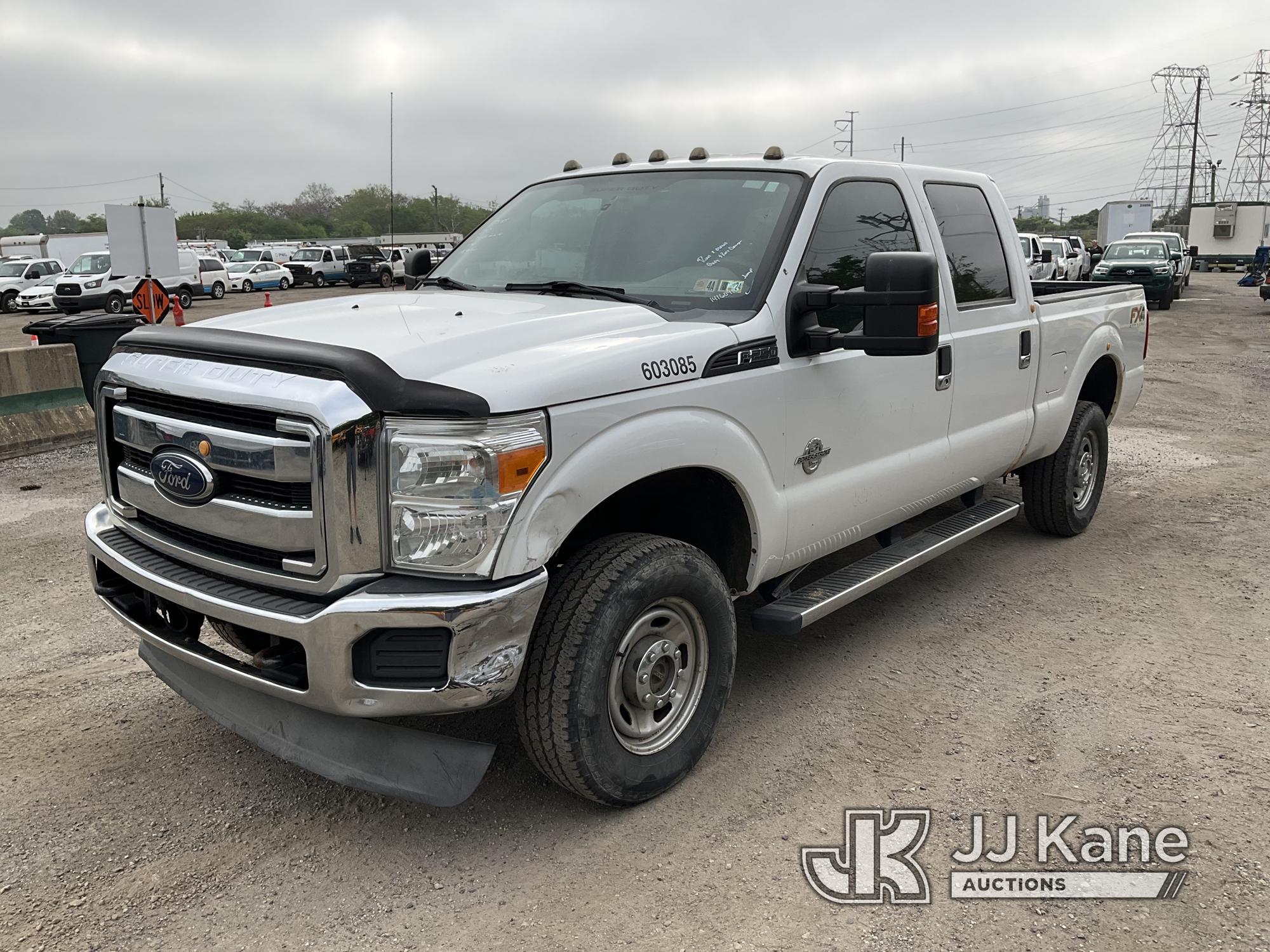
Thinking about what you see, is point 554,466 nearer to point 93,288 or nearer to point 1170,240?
A: point 93,288

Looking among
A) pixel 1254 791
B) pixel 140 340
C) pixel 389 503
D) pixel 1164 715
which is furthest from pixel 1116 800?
pixel 140 340

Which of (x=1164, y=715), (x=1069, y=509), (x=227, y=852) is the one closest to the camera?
(x=227, y=852)

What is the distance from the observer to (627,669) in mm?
3168

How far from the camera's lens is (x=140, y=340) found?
3.33 m

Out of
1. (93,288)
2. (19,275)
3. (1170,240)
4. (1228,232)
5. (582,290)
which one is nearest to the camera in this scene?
(582,290)

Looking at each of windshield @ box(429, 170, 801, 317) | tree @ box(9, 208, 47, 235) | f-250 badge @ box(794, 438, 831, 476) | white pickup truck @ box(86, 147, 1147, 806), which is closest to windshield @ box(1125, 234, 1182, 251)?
white pickup truck @ box(86, 147, 1147, 806)

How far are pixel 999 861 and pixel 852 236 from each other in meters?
2.33

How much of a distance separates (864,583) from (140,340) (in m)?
2.77

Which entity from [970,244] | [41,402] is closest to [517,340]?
[970,244]

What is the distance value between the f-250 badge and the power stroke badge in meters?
1.19

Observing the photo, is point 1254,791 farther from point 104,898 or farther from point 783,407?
point 104,898

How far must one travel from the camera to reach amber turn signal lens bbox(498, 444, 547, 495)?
271cm

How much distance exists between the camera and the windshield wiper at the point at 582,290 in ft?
12.1

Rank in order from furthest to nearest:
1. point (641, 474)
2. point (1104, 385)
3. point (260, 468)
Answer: point (1104, 385), point (641, 474), point (260, 468)
